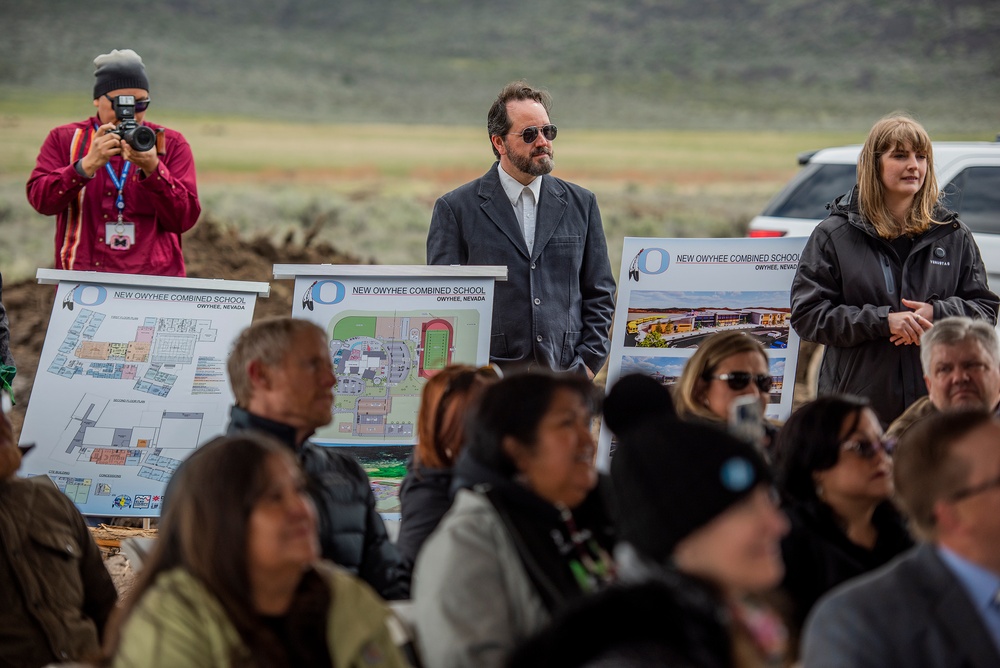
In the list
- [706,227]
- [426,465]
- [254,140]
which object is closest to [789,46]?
[706,227]

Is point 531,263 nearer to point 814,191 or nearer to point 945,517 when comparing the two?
point 945,517

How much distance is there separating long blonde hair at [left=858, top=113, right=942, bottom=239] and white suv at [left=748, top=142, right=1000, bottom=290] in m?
1.60

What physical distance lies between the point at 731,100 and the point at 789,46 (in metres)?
2.20

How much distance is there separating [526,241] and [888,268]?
4.91 ft

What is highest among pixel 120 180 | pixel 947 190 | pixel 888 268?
pixel 947 190

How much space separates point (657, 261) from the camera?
17.5 feet

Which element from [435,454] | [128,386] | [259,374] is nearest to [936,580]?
[435,454]

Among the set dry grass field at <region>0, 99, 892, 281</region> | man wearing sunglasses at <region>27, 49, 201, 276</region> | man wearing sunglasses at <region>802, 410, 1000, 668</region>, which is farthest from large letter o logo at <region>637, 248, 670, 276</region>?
dry grass field at <region>0, 99, 892, 281</region>

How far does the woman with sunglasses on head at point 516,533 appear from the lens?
2.41 metres

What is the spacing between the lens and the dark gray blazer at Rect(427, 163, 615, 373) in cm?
496

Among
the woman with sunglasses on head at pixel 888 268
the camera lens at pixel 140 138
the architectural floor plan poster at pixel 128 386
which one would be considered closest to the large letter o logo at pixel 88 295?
the architectural floor plan poster at pixel 128 386

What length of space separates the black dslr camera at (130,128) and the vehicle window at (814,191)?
5.17 metres

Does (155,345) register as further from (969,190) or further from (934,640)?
(969,190)

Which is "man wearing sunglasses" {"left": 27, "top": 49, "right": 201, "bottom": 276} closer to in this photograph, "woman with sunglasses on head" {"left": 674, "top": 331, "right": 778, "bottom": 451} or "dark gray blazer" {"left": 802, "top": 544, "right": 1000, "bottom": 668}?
"woman with sunglasses on head" {"left": 674, "top": 331, "right": 778, "bottom": 451}
